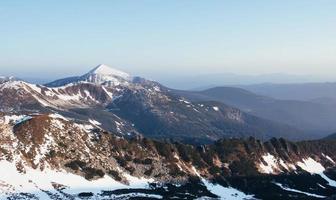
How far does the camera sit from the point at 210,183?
15088cm

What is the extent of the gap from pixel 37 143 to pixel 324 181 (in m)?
98.5

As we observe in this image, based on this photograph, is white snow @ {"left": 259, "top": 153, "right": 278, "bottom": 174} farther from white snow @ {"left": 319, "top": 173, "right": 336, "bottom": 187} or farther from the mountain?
white snow @ {"left": 319, "top": 173, "right": 336, "bottom": 187}

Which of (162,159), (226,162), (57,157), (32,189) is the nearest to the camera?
(32,189)

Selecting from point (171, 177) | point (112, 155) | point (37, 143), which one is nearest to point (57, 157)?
point (37, 143)

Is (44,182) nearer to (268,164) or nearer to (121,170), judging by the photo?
(121,170)

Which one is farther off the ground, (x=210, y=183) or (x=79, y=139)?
(x=79, y=139)

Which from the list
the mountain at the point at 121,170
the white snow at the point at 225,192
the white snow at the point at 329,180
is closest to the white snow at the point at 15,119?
the mountain at the point at 121,170

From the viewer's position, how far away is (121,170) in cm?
14038

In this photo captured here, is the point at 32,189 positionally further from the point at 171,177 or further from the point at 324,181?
the point at 324,181

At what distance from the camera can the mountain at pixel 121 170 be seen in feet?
396

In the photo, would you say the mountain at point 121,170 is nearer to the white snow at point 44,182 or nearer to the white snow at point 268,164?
the white snow at point 44,182

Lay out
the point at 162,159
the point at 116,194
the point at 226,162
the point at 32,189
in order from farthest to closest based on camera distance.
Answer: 1. the point at 226,162
2. the point at 162,159
3. the point at 116,194
4. the point at 32,189

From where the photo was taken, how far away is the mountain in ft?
396

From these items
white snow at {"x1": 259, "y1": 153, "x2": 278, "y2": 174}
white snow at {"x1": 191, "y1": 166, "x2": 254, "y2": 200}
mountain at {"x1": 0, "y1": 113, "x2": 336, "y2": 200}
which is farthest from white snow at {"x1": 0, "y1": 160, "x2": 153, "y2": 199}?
white snow at {"x1": 259, "y1": 153, "x2": 278, "y2": 174}
